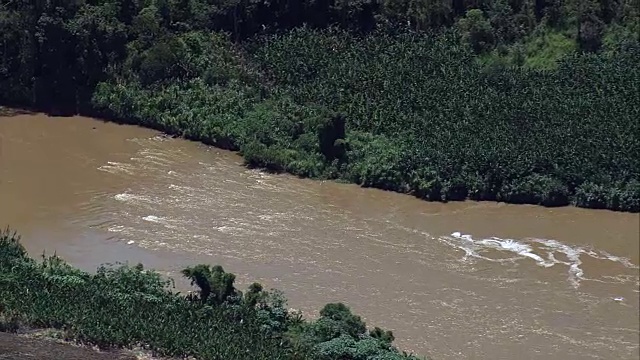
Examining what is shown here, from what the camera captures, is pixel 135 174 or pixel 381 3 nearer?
pixel 135 174

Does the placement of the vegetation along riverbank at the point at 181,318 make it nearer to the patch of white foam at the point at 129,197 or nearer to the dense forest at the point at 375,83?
the patch of white foam at the point at 129,197

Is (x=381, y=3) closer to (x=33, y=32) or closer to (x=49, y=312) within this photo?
(x=33, y=32)

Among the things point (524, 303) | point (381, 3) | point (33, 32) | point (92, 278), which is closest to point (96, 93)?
point (33, 32)

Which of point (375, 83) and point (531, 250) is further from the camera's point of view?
point (375, 83)

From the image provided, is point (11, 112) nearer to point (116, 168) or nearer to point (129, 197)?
point (116, 168)

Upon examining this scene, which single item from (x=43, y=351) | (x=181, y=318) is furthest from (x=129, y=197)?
(x=43, y=351)

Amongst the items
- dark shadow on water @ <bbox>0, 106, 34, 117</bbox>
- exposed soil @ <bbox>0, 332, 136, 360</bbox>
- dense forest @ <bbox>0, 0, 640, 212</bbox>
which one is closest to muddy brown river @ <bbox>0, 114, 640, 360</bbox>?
dense forest @ <bbox>0, 0, 640, 212</bbox>

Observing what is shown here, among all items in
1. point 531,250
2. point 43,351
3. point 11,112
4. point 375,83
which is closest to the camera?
point 43,351
